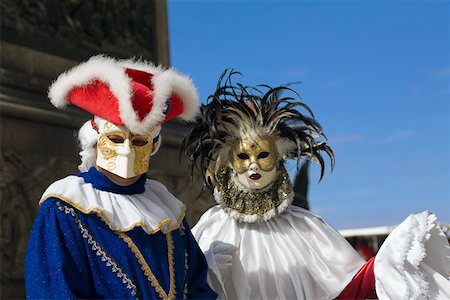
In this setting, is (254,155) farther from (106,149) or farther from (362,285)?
(106,149)

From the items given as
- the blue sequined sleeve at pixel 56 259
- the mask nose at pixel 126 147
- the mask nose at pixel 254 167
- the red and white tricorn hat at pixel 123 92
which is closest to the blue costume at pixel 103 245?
the blue sequined sleeve at pixel 56 259

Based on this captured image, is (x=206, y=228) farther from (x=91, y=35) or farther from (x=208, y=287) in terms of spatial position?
(x=91, y=35)

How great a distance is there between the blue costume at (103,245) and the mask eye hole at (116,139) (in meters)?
0.15

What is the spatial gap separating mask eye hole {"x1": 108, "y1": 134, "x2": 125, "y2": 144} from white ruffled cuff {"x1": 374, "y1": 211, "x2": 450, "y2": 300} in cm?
153

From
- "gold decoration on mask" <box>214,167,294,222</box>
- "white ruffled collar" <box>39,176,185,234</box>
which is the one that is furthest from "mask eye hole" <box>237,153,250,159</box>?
"white ruffled collar" <box>39,176,185,234</box>

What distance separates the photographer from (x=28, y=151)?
237 inches

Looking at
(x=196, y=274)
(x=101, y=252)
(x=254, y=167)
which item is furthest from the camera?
(x=254, y=167)

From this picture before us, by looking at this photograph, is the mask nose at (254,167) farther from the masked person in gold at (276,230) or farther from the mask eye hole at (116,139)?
the mask eye hole at (116,139)

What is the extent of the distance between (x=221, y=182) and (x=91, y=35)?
4.03 metres

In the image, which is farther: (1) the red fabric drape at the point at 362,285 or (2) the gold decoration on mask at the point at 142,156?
(1) the red fabric drape at the point at 362,285

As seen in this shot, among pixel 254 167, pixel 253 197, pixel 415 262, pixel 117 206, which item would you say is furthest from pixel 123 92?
pixel 415 262

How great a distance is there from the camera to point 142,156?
2838 mm

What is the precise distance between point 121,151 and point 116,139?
7 cm

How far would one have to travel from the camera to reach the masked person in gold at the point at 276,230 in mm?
3408
